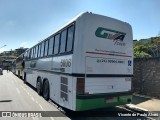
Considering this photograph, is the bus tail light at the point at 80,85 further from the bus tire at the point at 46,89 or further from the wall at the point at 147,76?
the wall at the point at 147,76

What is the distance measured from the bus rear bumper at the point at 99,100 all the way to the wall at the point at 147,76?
3749 mm

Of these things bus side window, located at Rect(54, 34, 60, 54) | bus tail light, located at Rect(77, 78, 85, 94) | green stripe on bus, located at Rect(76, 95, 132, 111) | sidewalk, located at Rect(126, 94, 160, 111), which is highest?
bus side window, located at Rect(54, 34, 60, 54)

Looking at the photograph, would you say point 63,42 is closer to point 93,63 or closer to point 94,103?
point 93,63

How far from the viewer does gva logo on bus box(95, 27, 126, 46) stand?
8648mm

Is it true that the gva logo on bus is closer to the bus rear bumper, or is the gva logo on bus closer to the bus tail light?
the bus tail light

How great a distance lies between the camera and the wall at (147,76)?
495 inches

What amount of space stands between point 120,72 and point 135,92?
554cm

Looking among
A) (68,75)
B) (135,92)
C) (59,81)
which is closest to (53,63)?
(59,81)

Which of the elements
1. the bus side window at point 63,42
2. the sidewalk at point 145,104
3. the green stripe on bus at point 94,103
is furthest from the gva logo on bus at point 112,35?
the sidewalk at point 145,104

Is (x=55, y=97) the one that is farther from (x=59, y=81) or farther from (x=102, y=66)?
(x=102, y=66)

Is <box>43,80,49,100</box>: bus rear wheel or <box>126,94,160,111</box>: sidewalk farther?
<box>43,80,49,100</box>: bus rear wheel

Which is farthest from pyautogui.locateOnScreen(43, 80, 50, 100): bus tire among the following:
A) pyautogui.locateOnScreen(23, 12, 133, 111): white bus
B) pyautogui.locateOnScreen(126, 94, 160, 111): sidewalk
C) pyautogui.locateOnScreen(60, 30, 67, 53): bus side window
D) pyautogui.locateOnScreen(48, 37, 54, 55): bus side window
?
pyautogui.locateOnScreen(126, 94, 160, 111): sidewalk

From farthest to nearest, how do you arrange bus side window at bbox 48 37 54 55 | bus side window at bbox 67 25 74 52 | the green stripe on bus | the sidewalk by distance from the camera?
1. bus side window at bbox 48 37 54 55
2. the sidewalk
3. bus side window at bbox 67 25 74 52
4. the green stripe on bus

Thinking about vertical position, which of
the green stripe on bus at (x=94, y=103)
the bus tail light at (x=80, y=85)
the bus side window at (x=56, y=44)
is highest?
the bus side window at (x=56, y=44)
